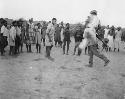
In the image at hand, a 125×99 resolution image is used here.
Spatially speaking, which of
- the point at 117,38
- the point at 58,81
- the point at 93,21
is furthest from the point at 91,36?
the point at 117,38

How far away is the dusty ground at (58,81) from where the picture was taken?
686 cm

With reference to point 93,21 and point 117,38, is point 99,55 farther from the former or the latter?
point 117,38

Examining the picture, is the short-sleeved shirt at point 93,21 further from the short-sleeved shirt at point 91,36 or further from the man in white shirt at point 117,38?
the man in white shirt at point 117,38

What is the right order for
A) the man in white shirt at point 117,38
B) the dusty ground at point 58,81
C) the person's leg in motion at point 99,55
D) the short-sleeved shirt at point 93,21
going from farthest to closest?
1. the man in white shirt at point 117,38
2. the person's leg in motion at point 99,55
3. the short-sleeved shirt at point 93,21
4. the dusty ground at point 58,81

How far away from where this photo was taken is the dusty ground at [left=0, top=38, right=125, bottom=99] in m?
6.86

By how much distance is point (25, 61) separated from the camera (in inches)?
456

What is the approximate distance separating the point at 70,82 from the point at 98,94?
1.25m

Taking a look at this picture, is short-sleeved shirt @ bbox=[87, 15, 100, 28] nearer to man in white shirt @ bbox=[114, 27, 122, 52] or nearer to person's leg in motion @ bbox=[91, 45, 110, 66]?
person's leg in motion @ bbox=[91, 45, 110, 66]

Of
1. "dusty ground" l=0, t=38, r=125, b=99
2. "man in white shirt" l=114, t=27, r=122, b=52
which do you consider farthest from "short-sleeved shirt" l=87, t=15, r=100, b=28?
"man in white shirt" l=114, t=27, r=122, b=52

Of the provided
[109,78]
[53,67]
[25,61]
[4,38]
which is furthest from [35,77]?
[4,38]

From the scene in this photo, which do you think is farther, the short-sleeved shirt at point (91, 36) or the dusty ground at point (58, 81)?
the short-sleeved shirt at point (91, 36)

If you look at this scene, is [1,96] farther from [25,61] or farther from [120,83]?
[25,61]

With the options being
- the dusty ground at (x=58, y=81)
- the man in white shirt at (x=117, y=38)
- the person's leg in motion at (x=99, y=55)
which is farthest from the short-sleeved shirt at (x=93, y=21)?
the man in white shirt at (x=117, y=38)

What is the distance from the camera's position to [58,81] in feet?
26.6
